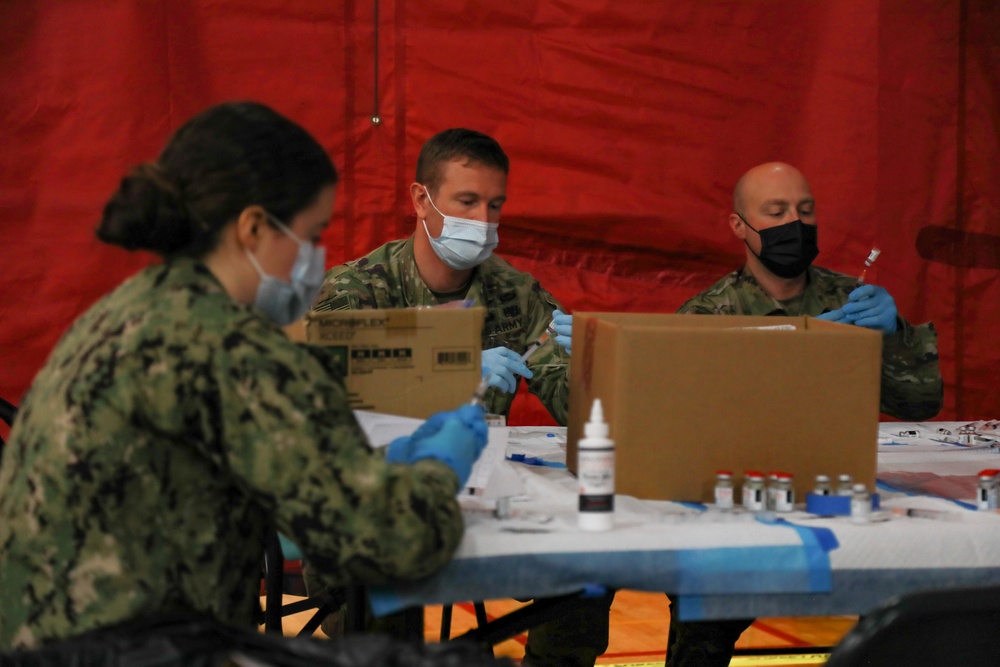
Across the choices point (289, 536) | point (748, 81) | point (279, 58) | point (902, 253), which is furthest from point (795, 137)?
point (289, 536)

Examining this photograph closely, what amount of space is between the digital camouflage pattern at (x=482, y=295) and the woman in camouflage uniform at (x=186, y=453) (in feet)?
4.00

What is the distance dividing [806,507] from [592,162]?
89.9 inches

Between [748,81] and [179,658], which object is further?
[748,81]

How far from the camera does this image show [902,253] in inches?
154

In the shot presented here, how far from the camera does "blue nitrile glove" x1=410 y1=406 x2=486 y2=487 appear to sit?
1.39 meters

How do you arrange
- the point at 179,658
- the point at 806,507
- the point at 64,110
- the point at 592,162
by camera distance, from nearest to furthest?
the point at 179,658, the point at 806,507, the point at 64,110, the point at 592,162

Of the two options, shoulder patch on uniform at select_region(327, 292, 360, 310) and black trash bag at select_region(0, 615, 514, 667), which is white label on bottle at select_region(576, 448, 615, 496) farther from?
shoulder patch on uniform at select_region(327, 292, 360, 310)

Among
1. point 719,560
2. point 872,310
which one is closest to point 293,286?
point 719,560

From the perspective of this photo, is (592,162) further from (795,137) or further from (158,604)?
(158,604)

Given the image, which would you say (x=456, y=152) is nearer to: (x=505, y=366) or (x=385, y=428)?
(x=505, y=366)

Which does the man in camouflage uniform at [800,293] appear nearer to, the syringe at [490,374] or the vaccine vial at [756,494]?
the syringe at [490,374]

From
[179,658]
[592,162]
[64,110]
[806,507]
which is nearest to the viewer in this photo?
[179,658]

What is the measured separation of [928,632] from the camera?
1.11 metres

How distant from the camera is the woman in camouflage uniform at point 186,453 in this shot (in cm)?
118
